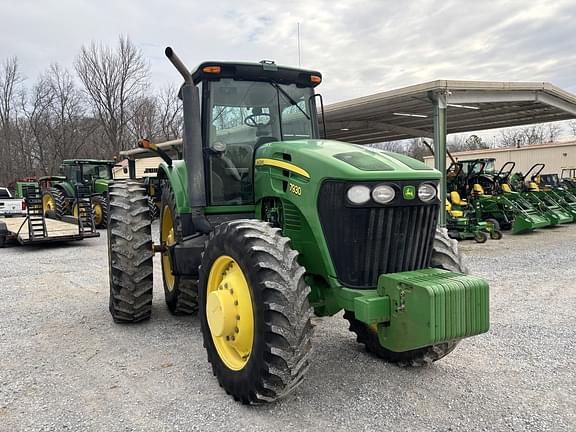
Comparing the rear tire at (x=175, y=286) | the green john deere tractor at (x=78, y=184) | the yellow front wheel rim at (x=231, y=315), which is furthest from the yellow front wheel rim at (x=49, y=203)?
the yellow front wheel rim at (x=231, y=315)

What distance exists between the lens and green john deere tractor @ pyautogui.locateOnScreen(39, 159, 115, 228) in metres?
16.1

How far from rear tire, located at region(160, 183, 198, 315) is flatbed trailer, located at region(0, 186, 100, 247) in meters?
7.54

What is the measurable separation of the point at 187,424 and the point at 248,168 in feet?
7.24

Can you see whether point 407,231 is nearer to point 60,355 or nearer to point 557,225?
point 60,355

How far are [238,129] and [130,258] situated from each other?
174 cm

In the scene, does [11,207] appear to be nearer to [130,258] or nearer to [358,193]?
[130,258]

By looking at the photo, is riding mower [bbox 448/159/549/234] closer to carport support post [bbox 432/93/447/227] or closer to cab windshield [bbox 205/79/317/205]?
carport support post [bbox 432/93/447/227]

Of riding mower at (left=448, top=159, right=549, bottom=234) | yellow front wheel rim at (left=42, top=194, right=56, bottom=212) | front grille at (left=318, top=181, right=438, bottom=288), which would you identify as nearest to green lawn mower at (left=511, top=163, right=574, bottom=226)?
riding mower at (left=448, top=159, right=549, bottom=234)

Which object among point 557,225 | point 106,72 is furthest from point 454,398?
point 106,72

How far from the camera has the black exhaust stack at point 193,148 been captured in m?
3.97

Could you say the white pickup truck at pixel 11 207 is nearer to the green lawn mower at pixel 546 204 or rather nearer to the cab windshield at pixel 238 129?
the cab windshield at pixel 238 129

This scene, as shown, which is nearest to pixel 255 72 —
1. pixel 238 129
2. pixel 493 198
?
pixel 238 129

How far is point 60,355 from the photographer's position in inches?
170

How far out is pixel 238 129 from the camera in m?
4.35
